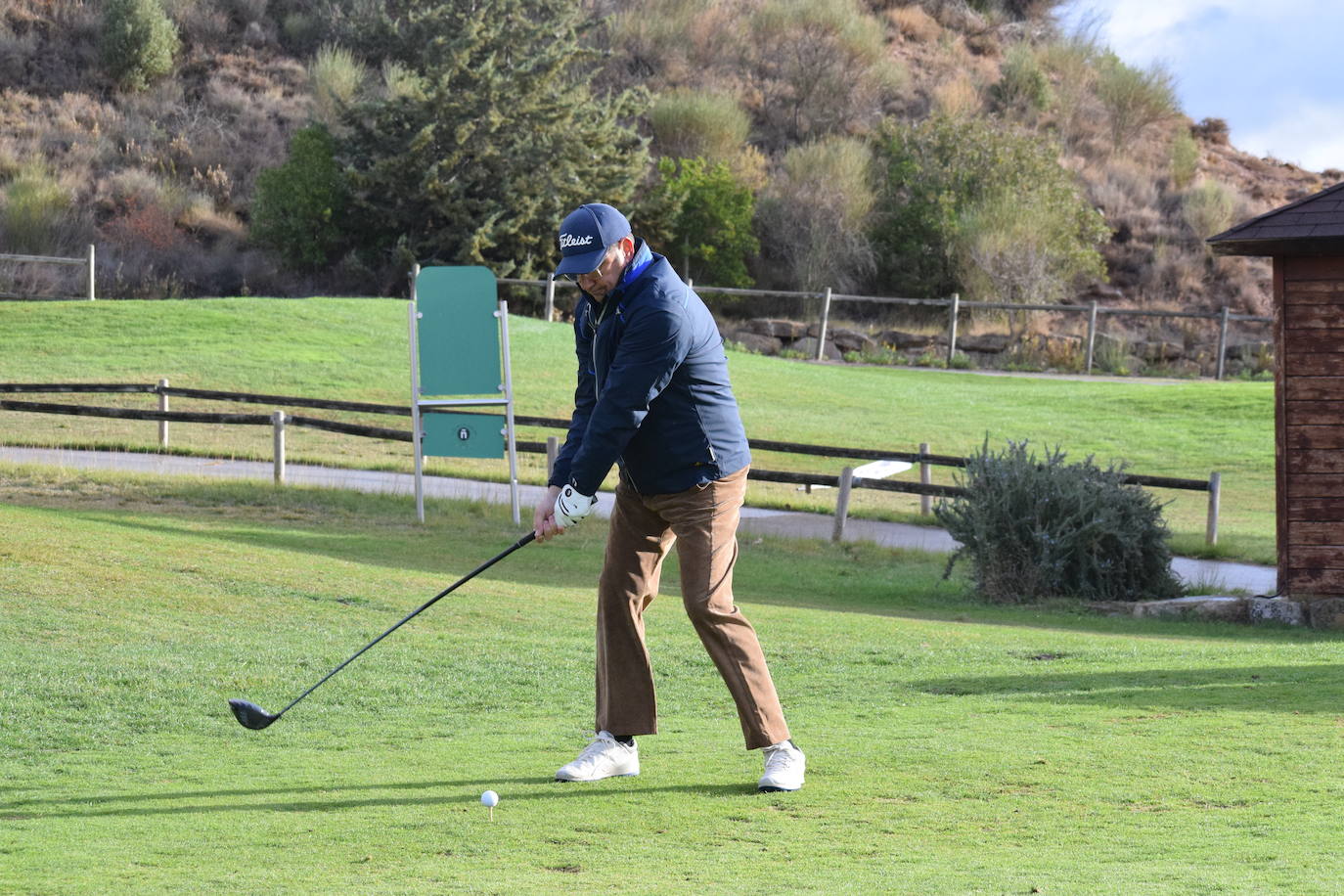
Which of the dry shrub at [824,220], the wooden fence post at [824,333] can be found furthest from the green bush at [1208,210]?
the wooden fence post at [824,333]

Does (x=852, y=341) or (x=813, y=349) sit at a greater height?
(x=852, y=341)

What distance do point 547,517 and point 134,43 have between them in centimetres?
5079

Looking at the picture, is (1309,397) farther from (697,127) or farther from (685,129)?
(685,129)

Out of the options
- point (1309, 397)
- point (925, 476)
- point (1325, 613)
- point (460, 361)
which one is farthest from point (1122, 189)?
point (1325, 613)

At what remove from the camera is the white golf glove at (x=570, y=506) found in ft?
17.6

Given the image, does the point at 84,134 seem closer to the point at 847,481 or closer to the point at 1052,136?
the point at 1052,136

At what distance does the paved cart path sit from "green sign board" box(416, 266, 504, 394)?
1.55 meters

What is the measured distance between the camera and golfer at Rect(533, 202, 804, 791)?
207 inches

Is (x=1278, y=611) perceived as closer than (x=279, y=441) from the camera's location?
Yes

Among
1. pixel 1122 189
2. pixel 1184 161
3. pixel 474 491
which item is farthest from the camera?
pixel 1184 161

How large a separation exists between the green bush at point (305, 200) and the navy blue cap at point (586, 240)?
37167mm

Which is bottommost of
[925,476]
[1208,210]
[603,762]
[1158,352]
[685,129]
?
[603,762]

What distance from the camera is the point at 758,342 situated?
40656 millimetres

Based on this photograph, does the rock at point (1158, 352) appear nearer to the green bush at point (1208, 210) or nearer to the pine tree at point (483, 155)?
the green bush at point (1208, 210)
